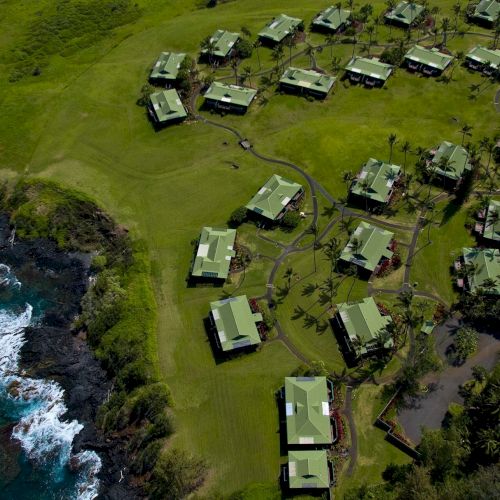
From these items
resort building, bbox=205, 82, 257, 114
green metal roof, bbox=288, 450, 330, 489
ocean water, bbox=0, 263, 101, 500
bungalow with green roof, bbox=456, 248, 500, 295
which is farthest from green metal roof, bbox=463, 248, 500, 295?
ocean water, bbox=0, 263, 101, 500

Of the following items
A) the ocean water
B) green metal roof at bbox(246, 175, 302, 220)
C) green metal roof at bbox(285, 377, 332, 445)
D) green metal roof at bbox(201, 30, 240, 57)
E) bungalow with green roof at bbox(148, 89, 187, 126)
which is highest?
green metal roof at bbox(201, 30, 240, 57)

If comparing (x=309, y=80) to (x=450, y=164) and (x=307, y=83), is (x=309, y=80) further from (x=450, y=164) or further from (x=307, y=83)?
(x=450, y=164)

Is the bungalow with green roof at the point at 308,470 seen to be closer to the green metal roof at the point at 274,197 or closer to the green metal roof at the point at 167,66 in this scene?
the green metal roof at the point at 274,197

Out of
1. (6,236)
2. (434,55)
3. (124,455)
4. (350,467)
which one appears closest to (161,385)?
(124,455)

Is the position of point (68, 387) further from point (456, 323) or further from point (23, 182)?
point (456, 323)

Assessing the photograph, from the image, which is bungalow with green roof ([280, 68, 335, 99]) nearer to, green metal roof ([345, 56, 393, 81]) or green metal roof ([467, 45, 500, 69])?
green metal roof ([345, 56, 393, 81])

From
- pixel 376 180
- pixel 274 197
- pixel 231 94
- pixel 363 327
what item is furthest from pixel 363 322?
pixel 231 94
